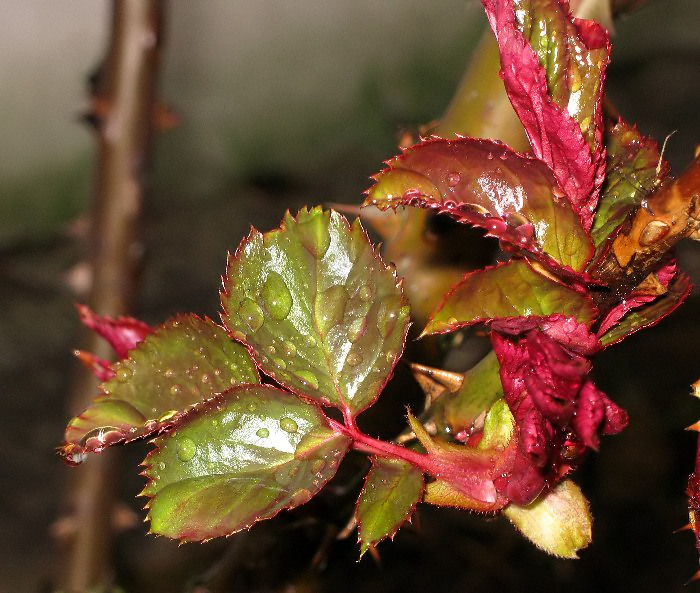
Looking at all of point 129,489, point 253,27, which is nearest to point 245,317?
point 129,489

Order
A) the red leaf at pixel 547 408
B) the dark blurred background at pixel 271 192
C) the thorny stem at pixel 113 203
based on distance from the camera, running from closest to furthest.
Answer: the red leaf at pixel 547 408, the thorny stem at pixel 113 203, the dark blurred background at pixel 271 192

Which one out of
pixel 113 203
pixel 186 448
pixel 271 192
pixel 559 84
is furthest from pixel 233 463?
pixel 271 192

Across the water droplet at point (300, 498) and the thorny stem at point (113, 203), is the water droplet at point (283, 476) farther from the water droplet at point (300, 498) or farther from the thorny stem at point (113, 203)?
the thorny stem at point (113, 203)

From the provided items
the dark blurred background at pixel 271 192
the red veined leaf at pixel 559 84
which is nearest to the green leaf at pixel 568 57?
the red veined leaf at pixel 559 84

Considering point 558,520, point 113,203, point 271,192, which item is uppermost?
point 271,192

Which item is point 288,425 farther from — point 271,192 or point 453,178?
point 271,192
